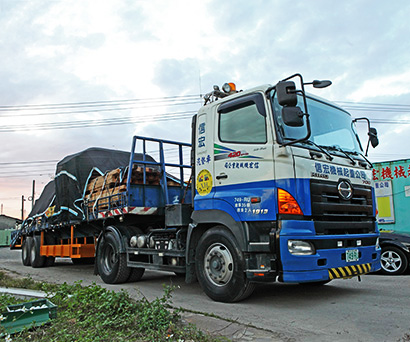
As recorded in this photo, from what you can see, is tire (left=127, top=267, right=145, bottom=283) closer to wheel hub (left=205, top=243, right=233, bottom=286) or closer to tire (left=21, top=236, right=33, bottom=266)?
wheel hub (left=205, top=243, right=233, bottom=286)

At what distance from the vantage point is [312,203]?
493 centimetres

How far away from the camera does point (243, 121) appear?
220 inches

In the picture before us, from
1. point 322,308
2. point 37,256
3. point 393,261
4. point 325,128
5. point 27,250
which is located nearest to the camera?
point 322,308

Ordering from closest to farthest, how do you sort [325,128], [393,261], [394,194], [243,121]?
[243,121] → [325,128] → [393,261] → [394,194]

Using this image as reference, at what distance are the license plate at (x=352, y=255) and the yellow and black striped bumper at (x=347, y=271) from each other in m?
0.11

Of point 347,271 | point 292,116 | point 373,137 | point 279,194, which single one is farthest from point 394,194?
point 292,116

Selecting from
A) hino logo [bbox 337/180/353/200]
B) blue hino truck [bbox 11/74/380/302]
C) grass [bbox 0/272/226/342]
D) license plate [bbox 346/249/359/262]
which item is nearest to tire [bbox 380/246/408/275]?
blue hino truck [bbox 11/74/380/302]

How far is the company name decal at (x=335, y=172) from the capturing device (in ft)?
16.8

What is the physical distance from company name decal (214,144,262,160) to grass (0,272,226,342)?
2.14 meters

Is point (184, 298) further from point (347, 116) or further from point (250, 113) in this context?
point (347, 116)

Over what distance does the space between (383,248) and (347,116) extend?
12.4ft

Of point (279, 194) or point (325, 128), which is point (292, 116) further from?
point (325, 128)

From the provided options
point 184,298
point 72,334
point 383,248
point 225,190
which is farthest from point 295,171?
point 383,248

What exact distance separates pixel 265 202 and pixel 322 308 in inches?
62.8
